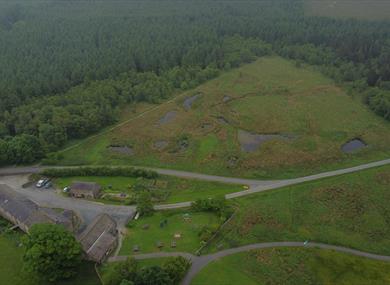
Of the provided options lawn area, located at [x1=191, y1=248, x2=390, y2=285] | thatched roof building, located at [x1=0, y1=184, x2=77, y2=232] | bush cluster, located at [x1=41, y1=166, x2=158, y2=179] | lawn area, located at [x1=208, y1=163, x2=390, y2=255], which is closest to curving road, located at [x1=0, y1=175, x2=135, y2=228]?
thatched roof building, located at [x1=0, y1=184, x2=77, y2=232]

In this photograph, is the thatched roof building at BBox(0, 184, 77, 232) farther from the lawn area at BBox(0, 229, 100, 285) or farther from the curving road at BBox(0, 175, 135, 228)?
the lawn area at BBox(0, 229, 100, 285)

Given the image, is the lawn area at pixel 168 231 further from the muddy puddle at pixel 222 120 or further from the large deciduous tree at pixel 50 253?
the muddy puddle at pixel 222 120

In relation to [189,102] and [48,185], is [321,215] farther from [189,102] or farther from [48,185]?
[189,102]

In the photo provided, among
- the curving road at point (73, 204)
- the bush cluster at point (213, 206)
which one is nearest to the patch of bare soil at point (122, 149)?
the curving road at point (73, 204)

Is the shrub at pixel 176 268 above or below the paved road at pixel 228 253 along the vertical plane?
above

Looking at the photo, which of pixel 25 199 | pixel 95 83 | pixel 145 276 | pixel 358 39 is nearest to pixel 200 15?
pixel 358 39

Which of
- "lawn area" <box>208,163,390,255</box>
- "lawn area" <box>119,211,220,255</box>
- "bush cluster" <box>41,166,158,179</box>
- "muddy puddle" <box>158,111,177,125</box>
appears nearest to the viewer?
"lawn area" <box>119,211,220,255</box>
